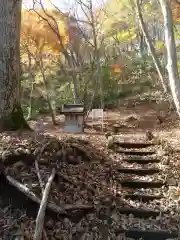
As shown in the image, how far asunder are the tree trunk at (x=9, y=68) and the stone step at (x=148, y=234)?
9.92 ft

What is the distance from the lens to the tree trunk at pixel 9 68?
6.02 meters

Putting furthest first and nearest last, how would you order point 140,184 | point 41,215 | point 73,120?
point 73,120 → point 140,184 → point 41,215

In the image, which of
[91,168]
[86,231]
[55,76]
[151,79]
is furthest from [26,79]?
[86,231]

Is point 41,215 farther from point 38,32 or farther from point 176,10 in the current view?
point 176,10

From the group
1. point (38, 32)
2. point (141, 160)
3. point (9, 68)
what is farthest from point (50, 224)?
point (38, 32)

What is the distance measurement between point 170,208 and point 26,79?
15.2 metres

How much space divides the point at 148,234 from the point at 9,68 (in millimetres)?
3824

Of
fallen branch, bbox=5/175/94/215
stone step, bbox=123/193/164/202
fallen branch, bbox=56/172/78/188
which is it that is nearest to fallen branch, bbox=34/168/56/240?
fallen branch, bbox=5/175/94/215

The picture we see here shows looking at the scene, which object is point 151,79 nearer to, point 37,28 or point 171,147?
point 37,28

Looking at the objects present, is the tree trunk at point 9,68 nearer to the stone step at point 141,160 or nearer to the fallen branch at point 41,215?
the stone step at point 141,160

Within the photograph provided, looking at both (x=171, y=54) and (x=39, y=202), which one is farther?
(x=171, y=54)

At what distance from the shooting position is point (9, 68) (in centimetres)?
607

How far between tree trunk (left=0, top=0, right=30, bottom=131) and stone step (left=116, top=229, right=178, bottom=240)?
3.02m

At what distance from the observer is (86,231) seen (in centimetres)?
378
